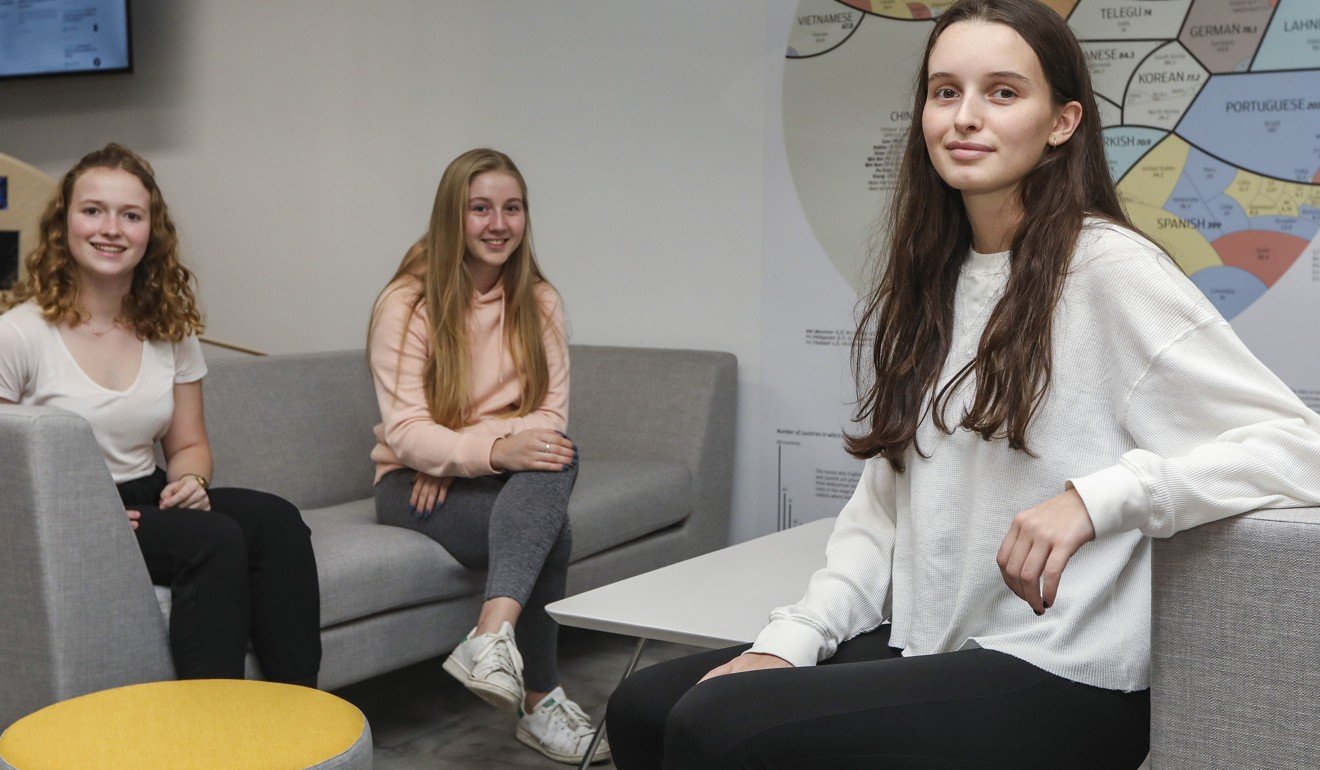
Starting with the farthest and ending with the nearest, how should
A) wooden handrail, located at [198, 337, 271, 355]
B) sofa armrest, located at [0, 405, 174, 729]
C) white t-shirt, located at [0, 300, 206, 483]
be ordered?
wooden handrail, located at [198, 337, 271, 355] < white t-shirt, located at [0, 300, 206, 483] < sofa armrest, located at [0, 405, 174, 729]

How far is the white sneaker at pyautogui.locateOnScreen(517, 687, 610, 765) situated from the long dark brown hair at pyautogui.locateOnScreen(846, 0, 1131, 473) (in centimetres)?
126

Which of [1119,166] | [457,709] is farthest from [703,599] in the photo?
[1119,166]

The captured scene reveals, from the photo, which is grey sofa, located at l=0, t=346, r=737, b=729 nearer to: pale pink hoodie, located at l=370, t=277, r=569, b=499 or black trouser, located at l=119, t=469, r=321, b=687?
black trouser, located at l=119, t=469, r=321, b=687

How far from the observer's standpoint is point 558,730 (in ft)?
8.21

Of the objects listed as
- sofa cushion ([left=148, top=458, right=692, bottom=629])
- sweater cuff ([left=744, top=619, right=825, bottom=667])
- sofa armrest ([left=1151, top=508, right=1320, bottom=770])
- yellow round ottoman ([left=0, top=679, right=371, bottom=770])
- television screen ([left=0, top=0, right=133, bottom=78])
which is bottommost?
sofa cushion ([left=148, top=458, right=692, bottom=629])

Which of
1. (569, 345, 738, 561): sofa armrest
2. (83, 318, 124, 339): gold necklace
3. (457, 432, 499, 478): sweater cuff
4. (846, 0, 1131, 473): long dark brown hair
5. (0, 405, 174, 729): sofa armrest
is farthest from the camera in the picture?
(569, 345, 738, 561): sofa armrest

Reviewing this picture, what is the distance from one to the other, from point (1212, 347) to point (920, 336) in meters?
0.33

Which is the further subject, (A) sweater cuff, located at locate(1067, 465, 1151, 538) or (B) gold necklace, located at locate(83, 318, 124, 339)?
(B) gold necklace, located at locate(83, 318, 124, 339)

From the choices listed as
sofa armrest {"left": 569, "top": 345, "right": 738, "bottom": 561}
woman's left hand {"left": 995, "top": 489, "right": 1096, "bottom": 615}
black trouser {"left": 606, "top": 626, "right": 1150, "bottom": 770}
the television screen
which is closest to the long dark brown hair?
woman's left hand {"left": 995, "top": 489, "right": 1096, "bottom": 615}

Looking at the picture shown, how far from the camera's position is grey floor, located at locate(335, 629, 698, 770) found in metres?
2.52

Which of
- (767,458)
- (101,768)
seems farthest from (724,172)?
(101,768)

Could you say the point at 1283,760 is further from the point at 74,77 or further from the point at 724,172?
the point at 74,77

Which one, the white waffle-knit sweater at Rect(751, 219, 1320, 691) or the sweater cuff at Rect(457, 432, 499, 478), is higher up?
the white waffle-knit sweater at Rect(751, 219, 1320, 691)

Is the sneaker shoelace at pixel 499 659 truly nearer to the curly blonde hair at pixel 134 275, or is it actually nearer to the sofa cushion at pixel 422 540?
the sofa cushion at pixel 422 540
